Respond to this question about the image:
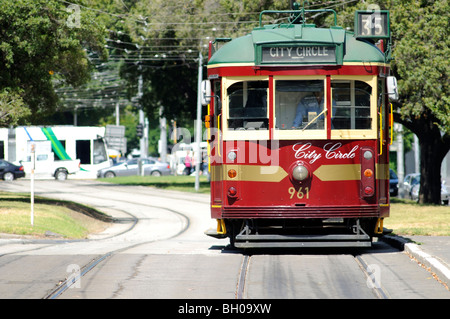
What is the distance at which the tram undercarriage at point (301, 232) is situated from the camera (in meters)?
12.7

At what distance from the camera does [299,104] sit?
12.9 m

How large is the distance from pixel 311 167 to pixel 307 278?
9.11 feet

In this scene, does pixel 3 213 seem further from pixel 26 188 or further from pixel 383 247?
pixel 26 188

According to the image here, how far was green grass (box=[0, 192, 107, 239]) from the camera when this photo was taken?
20.3 metres

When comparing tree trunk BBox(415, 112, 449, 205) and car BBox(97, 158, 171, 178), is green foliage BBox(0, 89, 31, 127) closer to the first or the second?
tree trunk BBox(415, 112, 449, 205)

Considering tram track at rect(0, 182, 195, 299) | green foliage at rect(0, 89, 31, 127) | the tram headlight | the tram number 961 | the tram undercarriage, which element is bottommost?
tram track at rect(0, 182, 195, 299)

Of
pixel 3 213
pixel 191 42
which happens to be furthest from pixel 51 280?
pixel 191 42

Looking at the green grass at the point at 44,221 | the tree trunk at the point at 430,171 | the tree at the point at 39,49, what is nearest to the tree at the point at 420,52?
the tree trunk at the point at 430,171

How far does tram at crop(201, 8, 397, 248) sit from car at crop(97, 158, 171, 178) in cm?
4439

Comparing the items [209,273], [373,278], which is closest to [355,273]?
[373,278]

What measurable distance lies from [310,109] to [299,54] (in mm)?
916

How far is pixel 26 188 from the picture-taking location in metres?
41.1

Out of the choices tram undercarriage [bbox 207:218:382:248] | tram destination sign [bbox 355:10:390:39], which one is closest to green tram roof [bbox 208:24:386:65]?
tram destination sign [bbox 355:10:390:39]

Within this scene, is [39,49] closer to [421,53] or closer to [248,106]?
[248,106]
